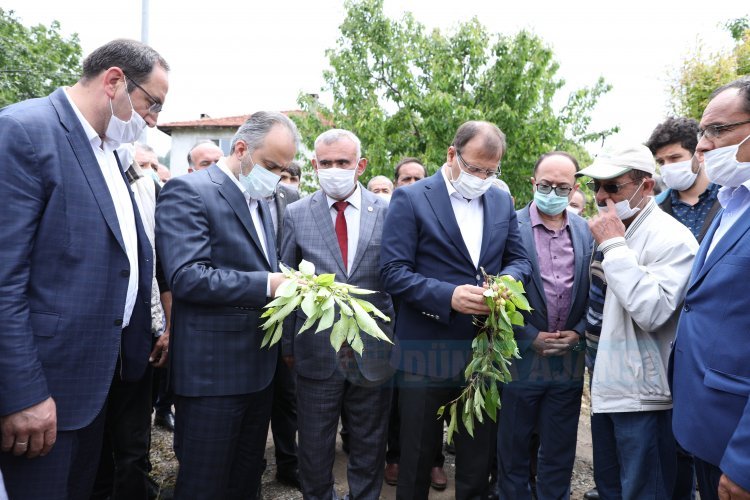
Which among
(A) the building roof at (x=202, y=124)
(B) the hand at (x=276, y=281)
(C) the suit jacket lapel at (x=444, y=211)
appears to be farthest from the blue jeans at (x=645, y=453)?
(A) the building roof at (x=202, y=124)

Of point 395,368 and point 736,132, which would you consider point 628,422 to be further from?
point 736,132

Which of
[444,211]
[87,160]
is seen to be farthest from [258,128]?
[444,211]

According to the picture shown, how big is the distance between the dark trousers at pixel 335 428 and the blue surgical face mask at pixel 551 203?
5.33ft

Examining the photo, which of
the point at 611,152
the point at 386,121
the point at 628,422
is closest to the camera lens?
the point at 628,422

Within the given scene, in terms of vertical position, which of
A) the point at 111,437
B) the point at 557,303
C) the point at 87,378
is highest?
the point at 557,303

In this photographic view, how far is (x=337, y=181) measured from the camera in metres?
3.44

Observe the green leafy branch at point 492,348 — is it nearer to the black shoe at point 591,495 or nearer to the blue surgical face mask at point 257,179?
the blue surgical face mask at point 257,179

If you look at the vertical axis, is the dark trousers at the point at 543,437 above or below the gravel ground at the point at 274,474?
above

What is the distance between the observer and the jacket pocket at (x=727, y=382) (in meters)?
1.93

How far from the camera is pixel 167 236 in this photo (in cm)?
262

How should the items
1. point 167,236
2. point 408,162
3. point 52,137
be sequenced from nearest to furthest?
point 52,137 < point 167,236 < point 408,162

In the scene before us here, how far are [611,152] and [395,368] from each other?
1863 millimetres

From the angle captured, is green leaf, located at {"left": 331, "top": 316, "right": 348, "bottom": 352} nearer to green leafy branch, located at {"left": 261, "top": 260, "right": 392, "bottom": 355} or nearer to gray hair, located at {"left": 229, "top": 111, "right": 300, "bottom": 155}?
green leafy branch, located at {"left": 261, "top": 260, "right": 392, "bottom": 355}

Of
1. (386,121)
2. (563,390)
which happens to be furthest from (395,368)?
(386,121)
